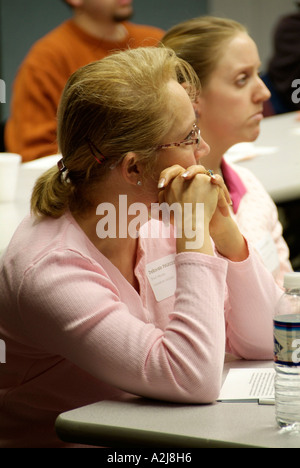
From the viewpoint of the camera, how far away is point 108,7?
14.7 feet

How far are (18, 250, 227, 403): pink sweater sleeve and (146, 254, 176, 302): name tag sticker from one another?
9.5 inches

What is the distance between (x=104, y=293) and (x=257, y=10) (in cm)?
620

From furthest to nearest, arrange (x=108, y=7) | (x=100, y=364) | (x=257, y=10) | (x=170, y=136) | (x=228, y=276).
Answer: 1. (x=257, y=10)
2. (x=108, y=7)
3. (x=228, y=276)
4. (x=170, y=136)
5. (x=100, y=364)

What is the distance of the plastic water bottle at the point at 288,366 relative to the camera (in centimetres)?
126

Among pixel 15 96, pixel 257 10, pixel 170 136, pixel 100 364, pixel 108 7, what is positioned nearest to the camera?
pixel 100 364

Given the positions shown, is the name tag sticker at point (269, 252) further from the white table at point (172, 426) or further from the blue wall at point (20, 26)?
the blue wall at point (20, 26)

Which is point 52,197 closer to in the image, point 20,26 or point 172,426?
point 172,426

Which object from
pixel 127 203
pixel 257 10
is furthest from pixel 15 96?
pixel 257 10

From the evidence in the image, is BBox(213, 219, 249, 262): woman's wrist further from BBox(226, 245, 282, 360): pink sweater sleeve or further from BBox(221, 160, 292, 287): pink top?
BBox(221, 160, 292, 287): pink top

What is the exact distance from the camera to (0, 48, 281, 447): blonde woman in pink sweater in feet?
4.44

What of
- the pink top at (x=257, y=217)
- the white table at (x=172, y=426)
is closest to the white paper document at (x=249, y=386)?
the white table at (x=172, y=426)
